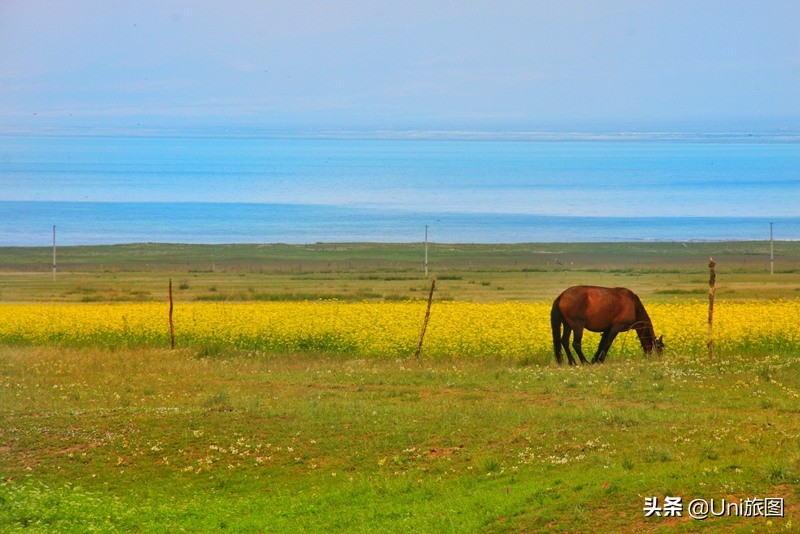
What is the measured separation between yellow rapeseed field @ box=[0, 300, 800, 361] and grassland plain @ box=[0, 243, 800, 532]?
80mm

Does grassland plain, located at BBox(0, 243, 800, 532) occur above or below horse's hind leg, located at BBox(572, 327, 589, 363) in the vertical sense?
below

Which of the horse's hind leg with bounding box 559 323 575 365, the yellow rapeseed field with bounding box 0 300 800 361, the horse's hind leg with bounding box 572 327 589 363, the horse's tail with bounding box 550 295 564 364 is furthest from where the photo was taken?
the yellow rapeseed field with bounding box 0 300 800 361

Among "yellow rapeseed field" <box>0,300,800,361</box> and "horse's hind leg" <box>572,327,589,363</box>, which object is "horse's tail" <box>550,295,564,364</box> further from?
"yellow rapeseed field" <box>0,300,800,361</box>

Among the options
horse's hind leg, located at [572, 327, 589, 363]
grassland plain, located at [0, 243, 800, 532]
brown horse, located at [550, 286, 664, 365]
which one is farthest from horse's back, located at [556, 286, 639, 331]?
grassland plain, located at [0, 243, 800, 532]

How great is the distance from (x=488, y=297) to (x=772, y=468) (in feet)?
113

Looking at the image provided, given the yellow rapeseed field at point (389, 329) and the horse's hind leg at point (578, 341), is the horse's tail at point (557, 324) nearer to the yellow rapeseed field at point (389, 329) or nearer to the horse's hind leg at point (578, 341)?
the horse's hind leg at point (578, 341)

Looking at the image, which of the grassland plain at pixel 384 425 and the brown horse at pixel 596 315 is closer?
the grassland plain at pixel 384 425

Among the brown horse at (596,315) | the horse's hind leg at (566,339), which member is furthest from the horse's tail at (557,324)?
the horse's hind leg at (566,339)

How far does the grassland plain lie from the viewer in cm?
1157

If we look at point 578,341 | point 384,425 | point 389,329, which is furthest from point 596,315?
point 384,425

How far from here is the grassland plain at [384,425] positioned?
11.6 m

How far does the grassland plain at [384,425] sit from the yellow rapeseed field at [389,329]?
3.2 inches

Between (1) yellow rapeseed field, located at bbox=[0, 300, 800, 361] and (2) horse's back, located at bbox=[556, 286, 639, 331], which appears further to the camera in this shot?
(1) yellow rapeseed field, located at bbox=[0, 300, 800, 361]

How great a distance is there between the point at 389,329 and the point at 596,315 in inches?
231
